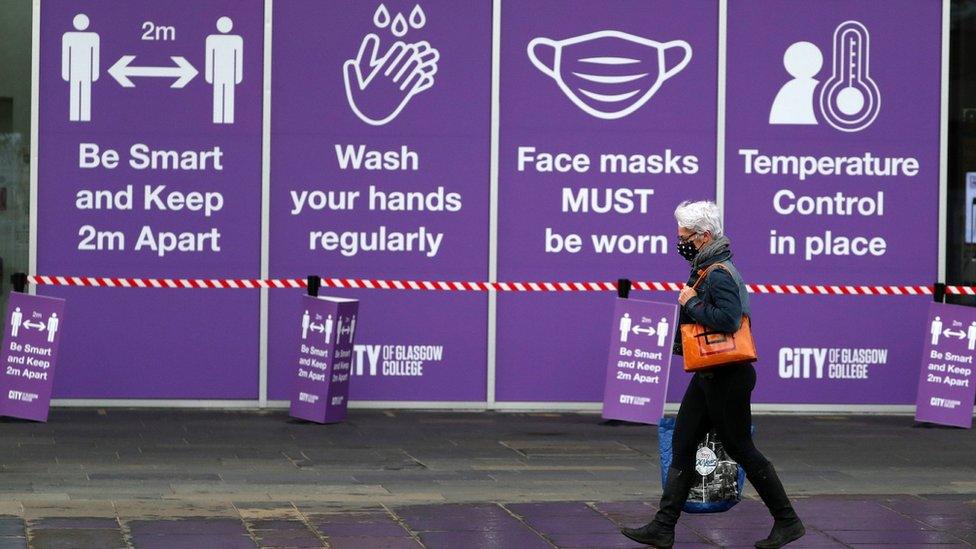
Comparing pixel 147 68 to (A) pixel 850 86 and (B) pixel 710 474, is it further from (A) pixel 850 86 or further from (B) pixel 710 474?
(B) pixel 710 474

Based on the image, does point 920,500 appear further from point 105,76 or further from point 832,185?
point 105,76

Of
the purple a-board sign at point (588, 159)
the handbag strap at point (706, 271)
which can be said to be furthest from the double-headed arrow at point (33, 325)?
the handbag strap at point (706, 271)

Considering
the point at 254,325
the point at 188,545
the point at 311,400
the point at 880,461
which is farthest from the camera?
the point at 254,325

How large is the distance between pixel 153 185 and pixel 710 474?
24.2 feet

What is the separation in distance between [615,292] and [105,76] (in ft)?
15.6

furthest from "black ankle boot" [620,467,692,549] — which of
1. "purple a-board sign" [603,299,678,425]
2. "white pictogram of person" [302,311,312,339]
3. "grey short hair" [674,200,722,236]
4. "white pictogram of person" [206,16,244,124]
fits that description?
"white pictogram of person" [206,16,244,124]

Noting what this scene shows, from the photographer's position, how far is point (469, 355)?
47.0 feet

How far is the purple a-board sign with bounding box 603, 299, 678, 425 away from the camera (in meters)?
13.2

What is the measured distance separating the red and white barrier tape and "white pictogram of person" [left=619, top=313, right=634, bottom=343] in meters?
0.90

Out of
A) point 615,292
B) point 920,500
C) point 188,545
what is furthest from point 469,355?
point 188,545

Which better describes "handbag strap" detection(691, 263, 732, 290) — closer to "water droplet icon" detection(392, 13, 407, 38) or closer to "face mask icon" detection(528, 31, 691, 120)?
"face mask icon" detection(528, 31, 691, 120)

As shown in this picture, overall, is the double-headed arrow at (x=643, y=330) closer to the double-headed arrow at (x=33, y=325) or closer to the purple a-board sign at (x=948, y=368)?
the purple a-board sign at (x=948, y=368)

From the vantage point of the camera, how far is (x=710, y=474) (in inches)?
316

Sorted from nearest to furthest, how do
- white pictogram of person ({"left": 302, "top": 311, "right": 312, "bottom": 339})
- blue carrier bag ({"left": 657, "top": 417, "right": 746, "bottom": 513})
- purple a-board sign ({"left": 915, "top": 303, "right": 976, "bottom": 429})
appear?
blue carrier bag ({"left": 657, "top": 417, "right": 746, "bottom": 513}) → white pictogram of person ({"left": 302, "top": 311, "right": 312, "bottom": 339}) → purple a-board sign ({"left": 915, "top": 303, "right": 976, "bottom": 429})
